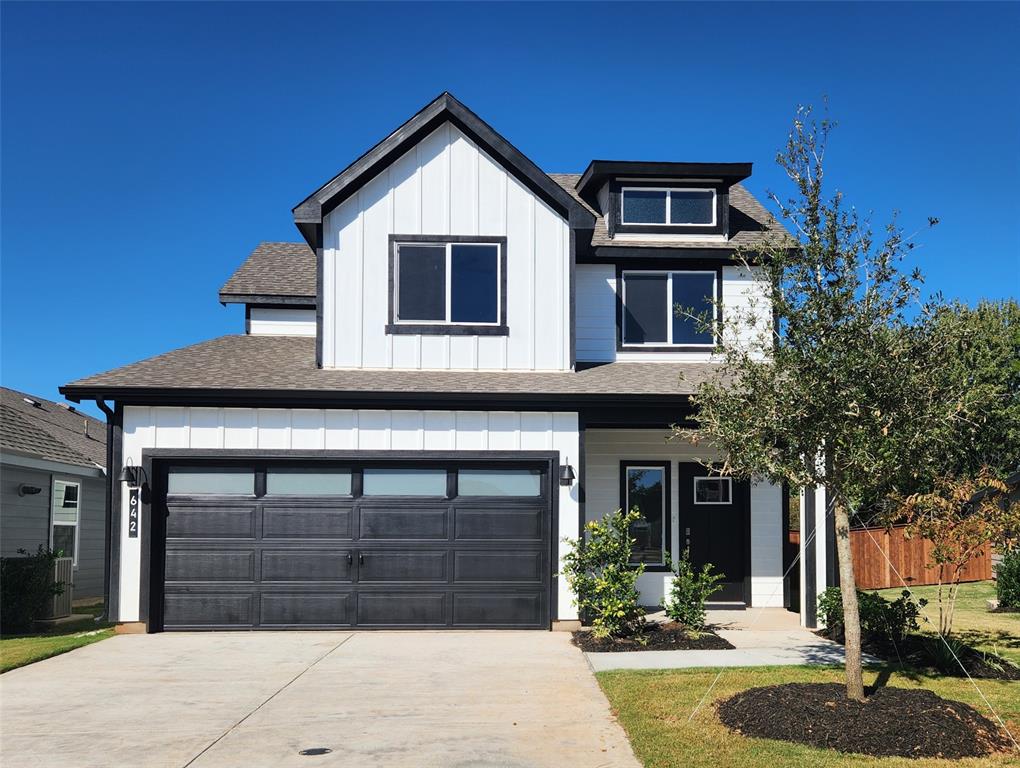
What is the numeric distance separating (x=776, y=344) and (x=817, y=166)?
1.73m

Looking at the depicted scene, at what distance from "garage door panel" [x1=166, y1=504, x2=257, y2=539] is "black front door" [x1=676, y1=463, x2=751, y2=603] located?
7.29m

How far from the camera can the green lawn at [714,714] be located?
24.0 feet

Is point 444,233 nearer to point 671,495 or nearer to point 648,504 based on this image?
point 648,504

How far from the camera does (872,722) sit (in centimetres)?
793

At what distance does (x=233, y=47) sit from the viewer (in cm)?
1562

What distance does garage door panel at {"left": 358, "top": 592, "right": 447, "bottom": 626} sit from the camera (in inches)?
555

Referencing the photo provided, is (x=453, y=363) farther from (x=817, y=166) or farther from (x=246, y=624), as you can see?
(x=817, y=166)

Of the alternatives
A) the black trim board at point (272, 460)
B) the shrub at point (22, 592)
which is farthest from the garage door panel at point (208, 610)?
the shrub at point (22, 592)

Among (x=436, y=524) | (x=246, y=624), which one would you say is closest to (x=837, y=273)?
(x=436, y=524)

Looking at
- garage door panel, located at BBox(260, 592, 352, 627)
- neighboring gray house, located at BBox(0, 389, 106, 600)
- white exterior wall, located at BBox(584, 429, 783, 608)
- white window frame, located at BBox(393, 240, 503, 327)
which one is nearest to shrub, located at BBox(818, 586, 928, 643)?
white exterior wall, located at BBox(584, 429, 783, 608)

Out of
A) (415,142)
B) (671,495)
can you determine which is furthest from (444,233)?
(671,495)

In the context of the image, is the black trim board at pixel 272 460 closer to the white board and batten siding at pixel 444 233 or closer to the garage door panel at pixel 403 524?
the garage door panel at pixel 403 524

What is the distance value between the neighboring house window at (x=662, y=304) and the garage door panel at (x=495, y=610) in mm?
4929

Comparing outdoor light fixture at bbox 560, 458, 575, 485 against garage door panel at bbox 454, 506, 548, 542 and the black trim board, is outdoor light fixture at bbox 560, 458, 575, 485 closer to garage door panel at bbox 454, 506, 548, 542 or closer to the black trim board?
the black trim board
